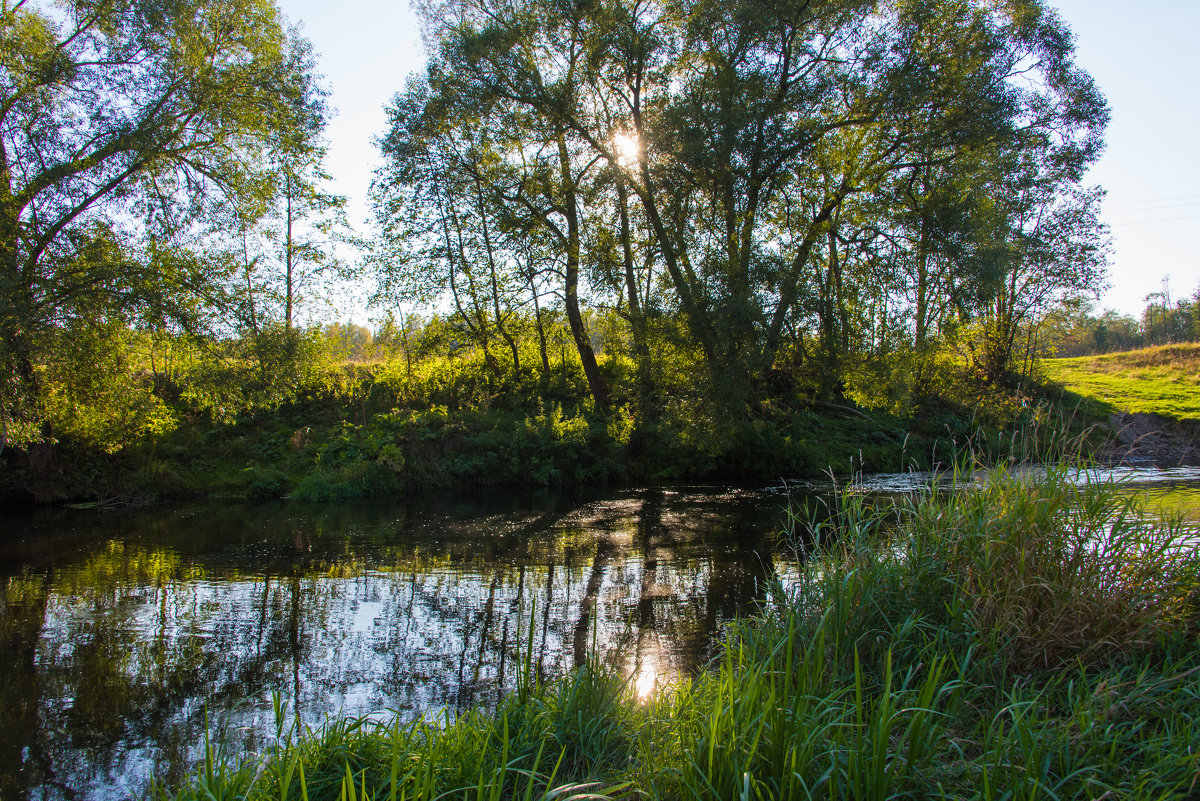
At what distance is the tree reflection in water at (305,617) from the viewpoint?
483 centimetres

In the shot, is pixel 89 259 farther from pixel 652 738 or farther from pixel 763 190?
pixel 763 190

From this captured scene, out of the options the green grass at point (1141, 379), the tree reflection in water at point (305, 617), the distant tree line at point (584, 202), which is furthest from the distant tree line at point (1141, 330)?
the tree reflection in water at point (305, 617)

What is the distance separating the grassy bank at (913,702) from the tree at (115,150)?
10.2 meters

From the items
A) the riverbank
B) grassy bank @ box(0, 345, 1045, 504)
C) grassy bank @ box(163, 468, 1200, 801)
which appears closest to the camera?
grassy bank @ box(163, 468, 1200, 801)

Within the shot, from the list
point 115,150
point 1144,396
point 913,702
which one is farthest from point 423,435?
point 1144,396

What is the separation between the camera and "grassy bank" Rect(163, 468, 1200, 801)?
2.72m

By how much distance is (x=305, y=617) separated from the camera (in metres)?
7.28

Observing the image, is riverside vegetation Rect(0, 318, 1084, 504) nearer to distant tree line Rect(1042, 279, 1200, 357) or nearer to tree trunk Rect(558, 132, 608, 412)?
tree trunk Rect(558, 132, 608, 412)

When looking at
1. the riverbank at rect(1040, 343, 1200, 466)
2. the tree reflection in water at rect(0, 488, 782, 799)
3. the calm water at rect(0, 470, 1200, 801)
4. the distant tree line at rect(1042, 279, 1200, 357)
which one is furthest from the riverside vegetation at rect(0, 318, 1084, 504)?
the distant tree line at rect(1042, 279, 1200, 357)

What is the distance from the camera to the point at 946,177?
16.6 meters

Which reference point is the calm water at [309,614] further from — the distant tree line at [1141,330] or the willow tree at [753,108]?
the distant tree line at [1141,330]

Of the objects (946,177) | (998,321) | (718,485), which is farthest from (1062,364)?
(718,485)

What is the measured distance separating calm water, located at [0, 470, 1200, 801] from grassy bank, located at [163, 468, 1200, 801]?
0.62 m

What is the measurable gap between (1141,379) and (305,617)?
128 feet
